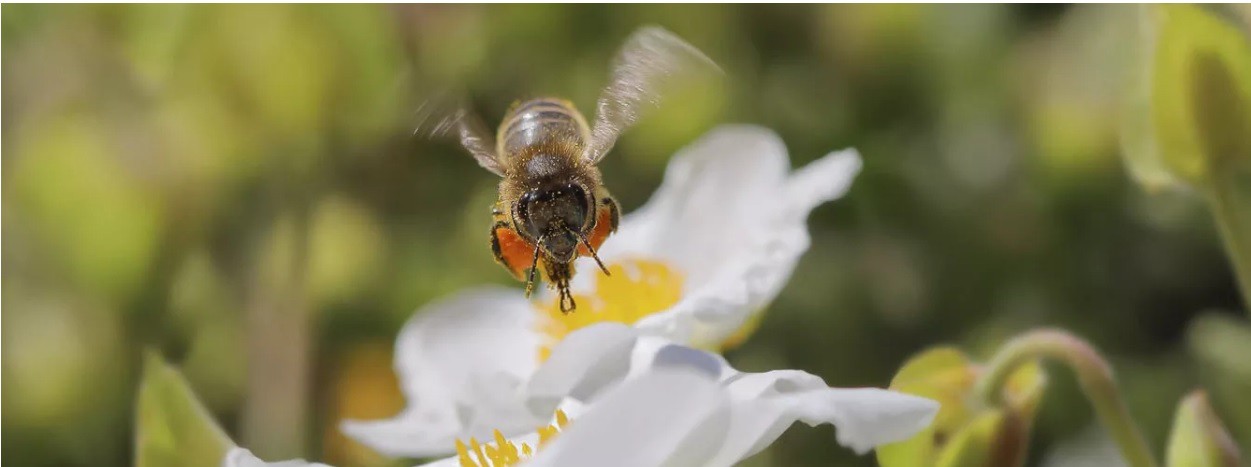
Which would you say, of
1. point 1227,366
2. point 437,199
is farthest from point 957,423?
point 437,199

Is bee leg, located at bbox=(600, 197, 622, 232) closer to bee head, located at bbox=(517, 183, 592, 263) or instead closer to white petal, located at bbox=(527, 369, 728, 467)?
bee head, located at bbox=(517, 183, 592, 263)

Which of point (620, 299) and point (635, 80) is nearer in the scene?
point (635, 80)

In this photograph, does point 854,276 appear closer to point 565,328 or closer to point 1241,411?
point 1241,411

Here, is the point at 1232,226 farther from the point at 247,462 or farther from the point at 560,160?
the point at 247,462

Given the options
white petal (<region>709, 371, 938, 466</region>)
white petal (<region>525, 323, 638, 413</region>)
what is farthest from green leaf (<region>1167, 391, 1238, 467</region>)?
white petal (<region>525, 323, 638, 413</region>)

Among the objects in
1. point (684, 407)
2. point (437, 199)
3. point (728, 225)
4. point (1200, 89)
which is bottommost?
point (684, 407)

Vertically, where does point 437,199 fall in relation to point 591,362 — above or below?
above

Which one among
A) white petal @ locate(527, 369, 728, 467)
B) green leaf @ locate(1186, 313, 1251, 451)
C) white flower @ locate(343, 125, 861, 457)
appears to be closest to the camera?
white petal @ locate(527, 369, 728, 467)
